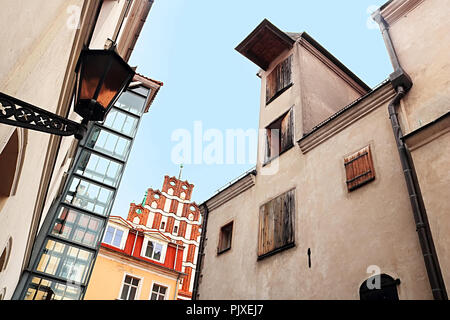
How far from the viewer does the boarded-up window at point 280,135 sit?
12.7m

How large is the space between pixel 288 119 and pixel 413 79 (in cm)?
507

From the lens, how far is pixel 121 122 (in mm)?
27000

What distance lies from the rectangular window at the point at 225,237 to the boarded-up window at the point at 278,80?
19.2 feet

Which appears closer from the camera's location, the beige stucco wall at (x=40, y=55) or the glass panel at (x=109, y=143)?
the beige stucco wall at (x=40, y=55)

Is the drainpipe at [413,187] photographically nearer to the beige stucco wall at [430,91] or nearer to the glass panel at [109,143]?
the beige stucco wall at [430,91]

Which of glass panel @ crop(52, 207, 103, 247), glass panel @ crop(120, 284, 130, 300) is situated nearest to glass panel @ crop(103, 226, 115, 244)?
glass panel @ crop(120, 284, 130, 300)

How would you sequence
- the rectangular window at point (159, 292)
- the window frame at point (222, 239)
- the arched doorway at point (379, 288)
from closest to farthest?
the arched doorway at point (379, 288)
the window frame at point (222, 239)
the rectangular window at point (159, 292)

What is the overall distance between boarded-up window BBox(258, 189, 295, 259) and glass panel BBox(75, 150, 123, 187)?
15.5 m

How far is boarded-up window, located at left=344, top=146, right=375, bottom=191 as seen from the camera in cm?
878

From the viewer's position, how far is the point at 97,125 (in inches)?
987

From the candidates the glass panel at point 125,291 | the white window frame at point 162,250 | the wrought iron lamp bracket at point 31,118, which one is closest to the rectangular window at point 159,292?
the glass panel at point 125,291

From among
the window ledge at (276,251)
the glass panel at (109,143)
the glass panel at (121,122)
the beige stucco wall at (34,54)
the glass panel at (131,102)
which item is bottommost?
the beige stucco wall at (34,54)
